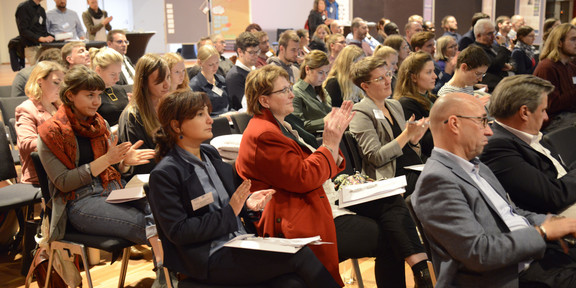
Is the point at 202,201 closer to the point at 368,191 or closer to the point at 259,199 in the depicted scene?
the point at 259,199

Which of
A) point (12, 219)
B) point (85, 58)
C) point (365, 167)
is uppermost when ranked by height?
point (85, 58)

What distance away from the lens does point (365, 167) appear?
3.27 m

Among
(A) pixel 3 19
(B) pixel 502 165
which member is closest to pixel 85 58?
(B) pixel 502 165

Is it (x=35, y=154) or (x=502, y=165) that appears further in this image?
(x=35, y=154)

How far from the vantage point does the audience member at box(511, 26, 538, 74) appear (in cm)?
803

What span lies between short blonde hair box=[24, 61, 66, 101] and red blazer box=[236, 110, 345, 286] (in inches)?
69.4

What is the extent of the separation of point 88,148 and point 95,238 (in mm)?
508

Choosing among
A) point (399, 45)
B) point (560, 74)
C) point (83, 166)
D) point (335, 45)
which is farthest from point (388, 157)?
point (335, 45)

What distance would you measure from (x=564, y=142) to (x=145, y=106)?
2.48 m

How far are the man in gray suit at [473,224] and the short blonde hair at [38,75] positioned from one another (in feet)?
8.48

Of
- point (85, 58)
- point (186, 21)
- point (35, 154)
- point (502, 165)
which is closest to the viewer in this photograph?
point (502, 165)

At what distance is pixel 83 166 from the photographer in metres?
2.90

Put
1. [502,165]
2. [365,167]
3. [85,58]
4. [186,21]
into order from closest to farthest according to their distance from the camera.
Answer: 1. [502,165]
2. [365,167]
3. [85,58]
4. [186,21]

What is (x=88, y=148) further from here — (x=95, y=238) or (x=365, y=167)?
(x=365, y=167)
